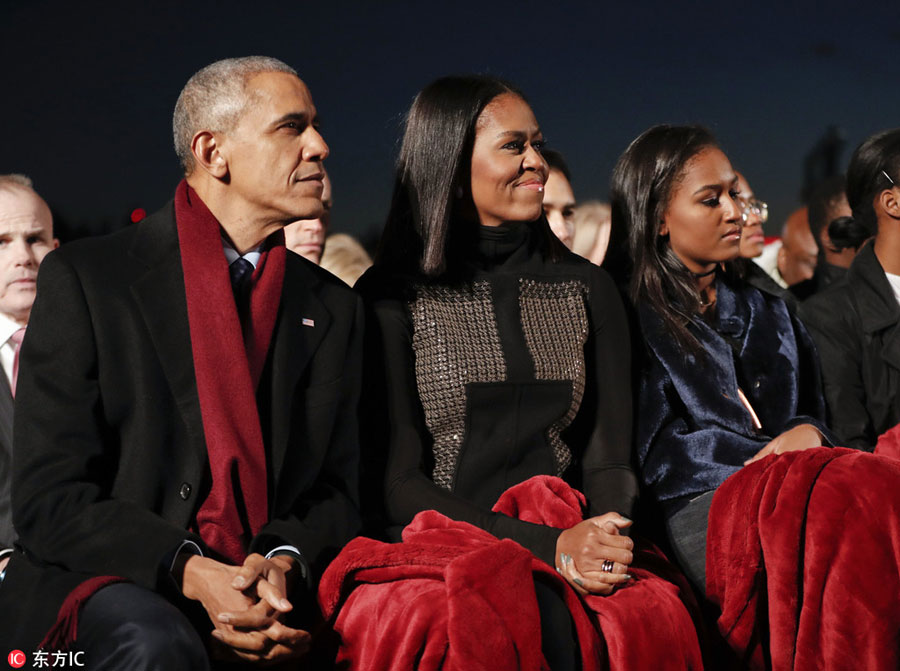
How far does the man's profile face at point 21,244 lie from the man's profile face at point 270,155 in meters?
0.87

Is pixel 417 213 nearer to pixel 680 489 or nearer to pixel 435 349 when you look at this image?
pixel 435 349

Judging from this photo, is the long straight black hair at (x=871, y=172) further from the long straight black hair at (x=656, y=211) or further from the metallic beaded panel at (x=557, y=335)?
the metallic beaded panel at (x=557, y=335)

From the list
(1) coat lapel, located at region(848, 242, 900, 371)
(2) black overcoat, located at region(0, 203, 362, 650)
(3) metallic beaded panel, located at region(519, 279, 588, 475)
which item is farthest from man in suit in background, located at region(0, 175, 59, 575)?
(1) coat lapel, located at region(848, 242, 900, 371)

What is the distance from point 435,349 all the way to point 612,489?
1.89ft

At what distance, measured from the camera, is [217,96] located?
8.62 ft

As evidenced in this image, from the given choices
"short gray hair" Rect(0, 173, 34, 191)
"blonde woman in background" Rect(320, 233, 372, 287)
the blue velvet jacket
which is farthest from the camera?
"blonde woman in background" Rect(320, 233, 372, 287)

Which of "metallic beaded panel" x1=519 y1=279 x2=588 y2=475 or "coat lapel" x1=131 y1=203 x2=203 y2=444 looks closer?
"coat lapel" x1=131 y1=203 x2=203 y2=444

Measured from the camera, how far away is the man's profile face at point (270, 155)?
2607mm

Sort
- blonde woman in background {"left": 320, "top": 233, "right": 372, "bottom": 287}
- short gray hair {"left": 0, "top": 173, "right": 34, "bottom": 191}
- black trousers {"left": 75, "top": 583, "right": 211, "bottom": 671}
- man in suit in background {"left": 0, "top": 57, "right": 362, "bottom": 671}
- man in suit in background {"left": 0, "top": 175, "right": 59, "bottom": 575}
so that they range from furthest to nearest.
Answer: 1. blonde woman in background {"left": 320, "top": 233, "right": 372, "bottom": 287}
2. short gray hair {"left": 0, "top": 173, "right": 34, "bottom": 191}
3. man in suit in background {"left": 0, "top": 175, "right": 59, "bottom": 575}
4. man in suit in background {"left": 0, "top": 57, "right": 362, "bottom": 671}
5. black trousers {"left": 75, "top": 583, "right": 211, "bottom": 671}

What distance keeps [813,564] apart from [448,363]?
1005 mm

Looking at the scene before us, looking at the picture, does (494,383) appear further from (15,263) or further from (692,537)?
(15,263)

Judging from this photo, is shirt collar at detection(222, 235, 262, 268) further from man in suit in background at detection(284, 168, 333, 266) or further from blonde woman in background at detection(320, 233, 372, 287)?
blonde woman in background at detection(320, 233, 372, 287)

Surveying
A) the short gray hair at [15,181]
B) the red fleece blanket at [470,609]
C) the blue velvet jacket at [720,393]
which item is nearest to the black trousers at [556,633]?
the red fleece blanket at [470,609]

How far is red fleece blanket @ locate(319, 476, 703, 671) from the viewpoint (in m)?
2.22
